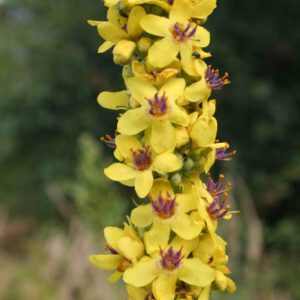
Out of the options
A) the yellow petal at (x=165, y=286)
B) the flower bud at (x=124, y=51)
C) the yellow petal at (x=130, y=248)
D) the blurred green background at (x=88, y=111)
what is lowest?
the blurred green background at (x=88, y=111)

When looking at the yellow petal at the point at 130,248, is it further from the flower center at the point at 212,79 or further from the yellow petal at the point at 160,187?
the flower center at the point at 212,79

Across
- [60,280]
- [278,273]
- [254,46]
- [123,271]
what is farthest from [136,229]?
[254,46]

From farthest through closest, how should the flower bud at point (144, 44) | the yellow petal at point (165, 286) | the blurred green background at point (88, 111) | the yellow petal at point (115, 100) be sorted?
the blurred green background at point (88, 111), the yellow petal at point (115, 100), the flower bud at point (144, 44), the yellow petal at point (165, 286)

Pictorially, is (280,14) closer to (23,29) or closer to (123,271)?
(23,29)

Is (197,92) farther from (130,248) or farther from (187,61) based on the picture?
(130,248)

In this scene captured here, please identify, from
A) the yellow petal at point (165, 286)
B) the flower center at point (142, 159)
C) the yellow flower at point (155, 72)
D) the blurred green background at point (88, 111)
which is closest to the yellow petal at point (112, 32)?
the yellow flower at point (155, 72)

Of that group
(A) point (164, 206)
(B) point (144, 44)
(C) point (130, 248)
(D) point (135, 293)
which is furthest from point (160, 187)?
(B) point (144, 44)
